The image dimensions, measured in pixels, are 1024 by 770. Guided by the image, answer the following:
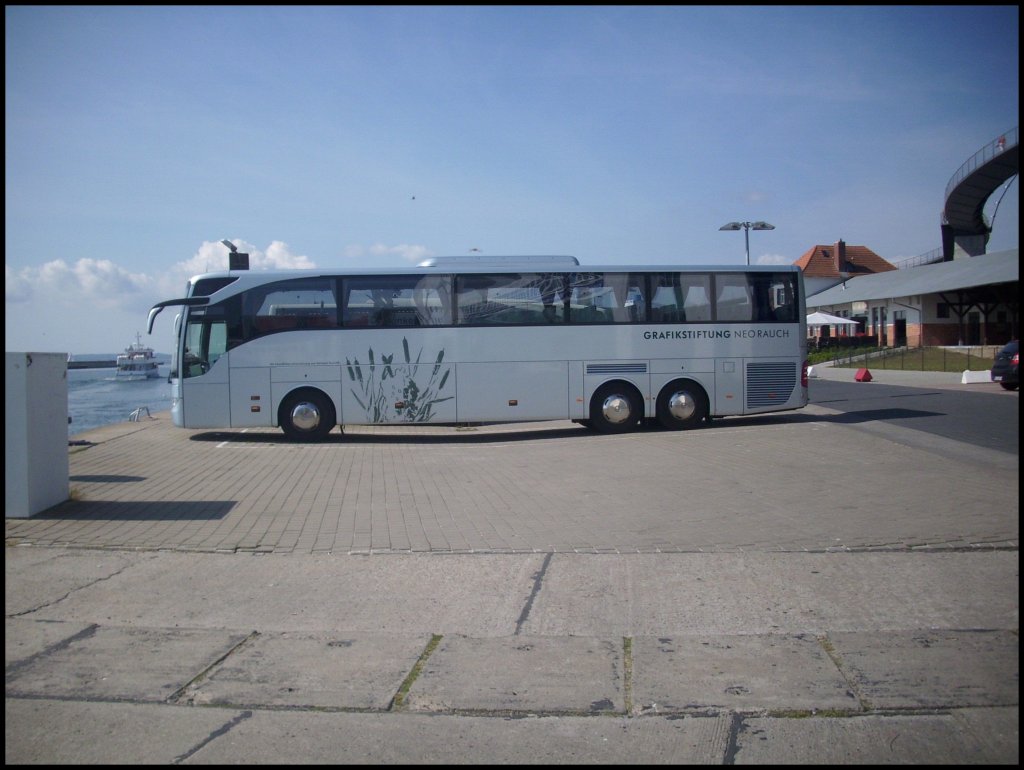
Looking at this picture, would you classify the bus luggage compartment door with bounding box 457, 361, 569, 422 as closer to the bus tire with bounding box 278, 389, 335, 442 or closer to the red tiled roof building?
the bus tire with bounding box 278, 389, 335, 442

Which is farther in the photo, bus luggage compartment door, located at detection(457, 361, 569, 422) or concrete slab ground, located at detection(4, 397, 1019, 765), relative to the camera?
bus luggage compartment door, located at detection(457, 361, 569, 422)

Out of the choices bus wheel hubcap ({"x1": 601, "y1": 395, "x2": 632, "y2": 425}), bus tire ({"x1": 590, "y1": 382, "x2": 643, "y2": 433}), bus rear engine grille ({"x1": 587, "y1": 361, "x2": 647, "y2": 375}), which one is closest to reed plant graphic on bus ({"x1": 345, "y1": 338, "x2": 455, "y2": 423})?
bus rear engine grille ({"x1": 587, "y1": 361, "x2": 647, "y2": 375})

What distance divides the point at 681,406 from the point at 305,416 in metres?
7.77

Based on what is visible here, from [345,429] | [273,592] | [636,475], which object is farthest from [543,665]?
[345,429]

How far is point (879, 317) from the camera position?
4684 centimetres

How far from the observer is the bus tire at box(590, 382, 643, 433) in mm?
16891

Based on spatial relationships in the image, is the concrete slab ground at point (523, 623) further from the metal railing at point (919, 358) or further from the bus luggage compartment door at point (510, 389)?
the metal railing at point (919, 358)

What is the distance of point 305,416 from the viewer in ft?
53.8

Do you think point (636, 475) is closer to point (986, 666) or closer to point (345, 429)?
point (986, 666)

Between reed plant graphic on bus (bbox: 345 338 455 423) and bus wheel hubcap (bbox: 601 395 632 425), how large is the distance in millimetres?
3267

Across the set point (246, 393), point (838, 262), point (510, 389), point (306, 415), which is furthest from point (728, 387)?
point (838, 262)

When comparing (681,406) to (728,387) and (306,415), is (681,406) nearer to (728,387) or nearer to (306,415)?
(728,387)

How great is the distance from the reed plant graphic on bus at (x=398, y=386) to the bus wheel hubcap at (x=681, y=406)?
15.3 ft

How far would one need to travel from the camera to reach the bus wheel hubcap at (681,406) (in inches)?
668
